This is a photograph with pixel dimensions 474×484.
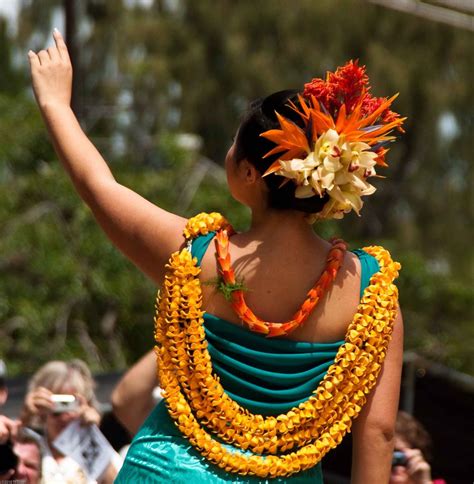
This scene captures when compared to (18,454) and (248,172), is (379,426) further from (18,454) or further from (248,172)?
(18,454)

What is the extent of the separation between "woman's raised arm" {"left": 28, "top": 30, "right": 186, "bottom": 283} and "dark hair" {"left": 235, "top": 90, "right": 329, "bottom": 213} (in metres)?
0.20

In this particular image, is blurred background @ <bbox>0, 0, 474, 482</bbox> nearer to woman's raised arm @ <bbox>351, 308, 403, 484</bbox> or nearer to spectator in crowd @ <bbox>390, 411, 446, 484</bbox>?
spectator in crowd @ <bbox>390, 411, 446, 484</bbox>

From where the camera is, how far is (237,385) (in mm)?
2504

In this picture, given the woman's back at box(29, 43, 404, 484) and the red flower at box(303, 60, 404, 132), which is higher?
the red flower at box(303, 60, 404, 132)

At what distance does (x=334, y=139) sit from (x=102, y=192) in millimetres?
494

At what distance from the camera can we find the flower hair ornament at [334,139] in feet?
7.99

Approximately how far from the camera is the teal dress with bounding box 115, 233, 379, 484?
2.48m

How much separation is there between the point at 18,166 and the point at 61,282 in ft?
3.46

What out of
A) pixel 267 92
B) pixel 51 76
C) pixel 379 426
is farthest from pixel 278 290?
pixel 267 92

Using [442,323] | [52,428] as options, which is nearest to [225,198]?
[442,323]

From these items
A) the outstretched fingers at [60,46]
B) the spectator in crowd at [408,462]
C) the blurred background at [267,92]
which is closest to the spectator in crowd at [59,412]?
the spectator in crowd at [408,462]

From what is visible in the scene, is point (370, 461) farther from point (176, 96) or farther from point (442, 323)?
point (176, 96)

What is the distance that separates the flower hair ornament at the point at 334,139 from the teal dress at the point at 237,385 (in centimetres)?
25

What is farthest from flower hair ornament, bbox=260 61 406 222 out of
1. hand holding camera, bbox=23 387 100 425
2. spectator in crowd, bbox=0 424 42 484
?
hand holding camera, bbox=23 387 100 425
